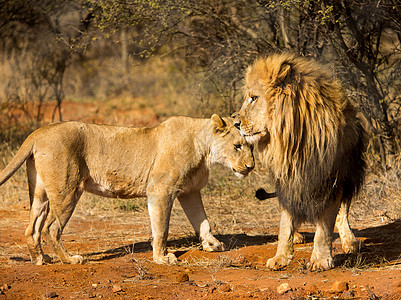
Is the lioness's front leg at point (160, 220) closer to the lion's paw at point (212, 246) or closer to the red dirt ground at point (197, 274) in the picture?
the red dirt ground at point (197, 274)

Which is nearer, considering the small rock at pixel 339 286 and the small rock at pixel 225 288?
the small rock at pixel 339 286

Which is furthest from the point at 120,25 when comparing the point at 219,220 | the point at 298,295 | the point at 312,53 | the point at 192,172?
the point at 298,295

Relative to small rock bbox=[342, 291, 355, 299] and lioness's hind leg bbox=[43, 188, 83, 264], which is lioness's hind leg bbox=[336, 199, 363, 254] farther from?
lioness's hind leg bbox=[43, 188, 83, 264]

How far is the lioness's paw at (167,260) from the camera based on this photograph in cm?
477

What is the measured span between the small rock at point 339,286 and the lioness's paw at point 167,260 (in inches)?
59.6

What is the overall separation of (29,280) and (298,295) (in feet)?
6.27

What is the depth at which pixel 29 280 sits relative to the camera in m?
4.12

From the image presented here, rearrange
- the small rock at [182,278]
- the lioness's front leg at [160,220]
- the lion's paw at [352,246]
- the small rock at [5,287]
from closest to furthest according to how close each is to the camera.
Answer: the small rock at [5,287]
the small rock at [182,278]
the lioness's front leg at [160,220]
the lion's paw at [352,246]

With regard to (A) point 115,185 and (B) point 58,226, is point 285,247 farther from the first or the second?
(B) point 58,226

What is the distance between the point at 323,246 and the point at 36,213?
95.3 inches

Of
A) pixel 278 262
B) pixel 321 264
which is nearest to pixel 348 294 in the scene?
pixel 321 264

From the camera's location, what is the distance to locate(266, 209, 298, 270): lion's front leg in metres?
4.43

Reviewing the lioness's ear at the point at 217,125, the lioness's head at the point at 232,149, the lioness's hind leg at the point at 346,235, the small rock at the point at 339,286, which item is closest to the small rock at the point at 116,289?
the small rock at the point at 339,286

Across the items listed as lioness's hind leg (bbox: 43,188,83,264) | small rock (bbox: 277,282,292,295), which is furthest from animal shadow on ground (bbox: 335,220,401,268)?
lioness's hind leg (bbox: 43,188,83,264)
